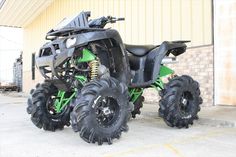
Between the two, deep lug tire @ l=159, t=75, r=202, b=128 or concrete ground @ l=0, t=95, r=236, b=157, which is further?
deep lug tire @ l=159, t=75, r=202, b=128

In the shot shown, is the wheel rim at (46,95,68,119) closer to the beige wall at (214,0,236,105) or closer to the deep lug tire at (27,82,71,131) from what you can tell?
the deep lug tire at (27,82,71,131)

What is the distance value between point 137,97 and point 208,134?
Answer: 1.48m

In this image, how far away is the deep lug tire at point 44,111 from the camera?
4.36 metres

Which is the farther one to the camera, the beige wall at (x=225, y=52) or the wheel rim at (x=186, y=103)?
the beige wall at (x=225, y=52)

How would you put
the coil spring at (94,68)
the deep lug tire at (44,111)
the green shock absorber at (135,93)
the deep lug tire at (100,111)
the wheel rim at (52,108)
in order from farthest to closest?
the green shock absorber at (135,93)
the wheel rim at (52,108)
the deep lug tire at (44,111)
the coil spring at (94,68)
the deep lug tire at (100,111)

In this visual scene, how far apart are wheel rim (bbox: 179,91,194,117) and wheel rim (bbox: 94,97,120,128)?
130 cm

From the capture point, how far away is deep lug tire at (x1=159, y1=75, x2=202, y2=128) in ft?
14.6

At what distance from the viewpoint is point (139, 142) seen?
3.80 meters

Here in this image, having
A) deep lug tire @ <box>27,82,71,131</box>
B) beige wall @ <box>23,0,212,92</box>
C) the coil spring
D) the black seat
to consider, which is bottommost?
deep lug tire @ <box>27,82,71,131</box>

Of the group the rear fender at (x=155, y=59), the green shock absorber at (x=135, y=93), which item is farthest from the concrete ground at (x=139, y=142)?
the rear fender at (x=155, y=59)

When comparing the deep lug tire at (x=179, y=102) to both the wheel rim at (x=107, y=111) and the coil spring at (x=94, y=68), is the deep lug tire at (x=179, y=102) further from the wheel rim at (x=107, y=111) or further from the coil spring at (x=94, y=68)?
the coil spring at (x=94, y=68)

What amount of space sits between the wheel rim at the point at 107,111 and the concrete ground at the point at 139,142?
0.86 feet

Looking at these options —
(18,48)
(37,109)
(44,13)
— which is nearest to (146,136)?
(37,109)

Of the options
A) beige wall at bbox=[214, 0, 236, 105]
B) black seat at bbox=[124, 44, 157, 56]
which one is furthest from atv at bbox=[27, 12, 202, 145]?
beige wall at bbox=[214, 0, 236, 105]
